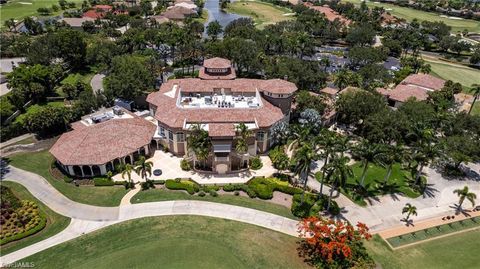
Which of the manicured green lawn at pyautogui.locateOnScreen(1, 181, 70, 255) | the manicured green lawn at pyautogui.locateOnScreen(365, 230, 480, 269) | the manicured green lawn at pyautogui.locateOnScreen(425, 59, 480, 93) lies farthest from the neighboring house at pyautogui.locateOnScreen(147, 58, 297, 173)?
the manicured green lawn at pyautogui.locateOnScreen(425, 59, 480, 93)

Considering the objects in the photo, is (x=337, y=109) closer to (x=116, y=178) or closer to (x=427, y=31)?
(x=116, y=178)

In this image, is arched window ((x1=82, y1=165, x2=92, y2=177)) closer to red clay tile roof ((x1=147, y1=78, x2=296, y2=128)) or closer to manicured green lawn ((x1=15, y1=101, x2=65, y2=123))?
red clay tile roof ((x1=147, y1=78, x2=296, y2=128))

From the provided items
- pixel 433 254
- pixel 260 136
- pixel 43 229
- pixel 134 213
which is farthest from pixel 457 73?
pixel 43 229

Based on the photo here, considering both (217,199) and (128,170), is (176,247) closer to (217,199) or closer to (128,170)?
(217,199)

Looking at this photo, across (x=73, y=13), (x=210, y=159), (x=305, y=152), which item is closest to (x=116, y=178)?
(x=210, y=159)

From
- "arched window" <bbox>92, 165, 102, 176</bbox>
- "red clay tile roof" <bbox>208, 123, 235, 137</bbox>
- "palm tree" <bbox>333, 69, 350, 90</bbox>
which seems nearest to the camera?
"arched window" <bbox>92, 165, 102, 176</bbox>
